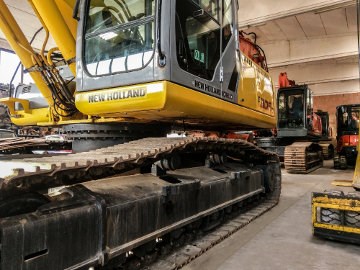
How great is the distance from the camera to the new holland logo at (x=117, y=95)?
2.51 meters

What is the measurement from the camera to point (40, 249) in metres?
1.47

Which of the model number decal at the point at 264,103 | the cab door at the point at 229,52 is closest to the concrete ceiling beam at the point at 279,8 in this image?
the model number decal at the point at 264,103

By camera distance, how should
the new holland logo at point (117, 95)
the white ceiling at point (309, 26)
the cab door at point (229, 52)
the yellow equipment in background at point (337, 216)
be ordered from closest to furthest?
the new holland logo at point (117, 95)
the yellow equipment in background at point (337, 216)
the cab door at point (229, 52)
the white ceiling at point (309, 26)

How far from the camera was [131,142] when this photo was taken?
9.50ft

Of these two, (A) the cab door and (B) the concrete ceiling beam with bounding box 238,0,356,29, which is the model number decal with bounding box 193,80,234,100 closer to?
(A) the cab door

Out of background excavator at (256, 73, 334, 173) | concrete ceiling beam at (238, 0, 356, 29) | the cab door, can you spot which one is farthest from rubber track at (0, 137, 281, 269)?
background excavator at (256, 73, 334, 173)

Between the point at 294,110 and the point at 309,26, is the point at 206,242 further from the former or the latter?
the point at 309,26

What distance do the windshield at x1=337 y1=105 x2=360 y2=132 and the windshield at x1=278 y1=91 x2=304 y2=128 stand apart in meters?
1.99

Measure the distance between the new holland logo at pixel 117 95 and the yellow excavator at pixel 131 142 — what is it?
0.04 feet

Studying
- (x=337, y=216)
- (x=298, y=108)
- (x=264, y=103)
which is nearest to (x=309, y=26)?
(x=298, y=108)

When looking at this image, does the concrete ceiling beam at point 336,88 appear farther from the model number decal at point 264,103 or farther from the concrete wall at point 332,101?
the model number decal at point 264,103

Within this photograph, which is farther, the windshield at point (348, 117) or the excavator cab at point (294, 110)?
the windshield at point (348, 117)

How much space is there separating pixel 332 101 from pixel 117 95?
24718mm

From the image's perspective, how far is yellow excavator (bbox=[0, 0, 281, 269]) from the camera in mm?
1607
